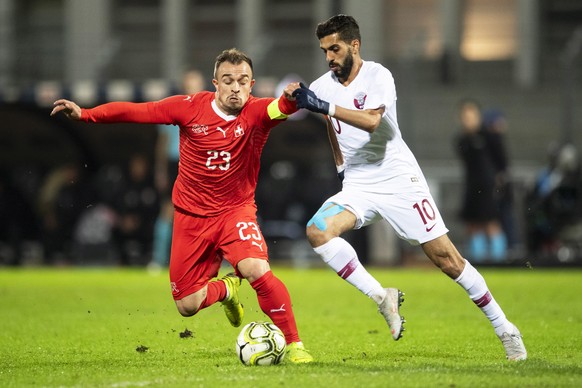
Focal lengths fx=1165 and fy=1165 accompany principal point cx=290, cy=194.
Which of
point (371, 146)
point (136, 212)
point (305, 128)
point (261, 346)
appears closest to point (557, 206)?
point (305, 128)

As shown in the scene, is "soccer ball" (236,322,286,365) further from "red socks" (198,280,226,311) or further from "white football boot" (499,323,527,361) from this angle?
"white football boot" (499,323,527,361)

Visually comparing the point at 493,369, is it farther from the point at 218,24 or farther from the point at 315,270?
the point at 218,24

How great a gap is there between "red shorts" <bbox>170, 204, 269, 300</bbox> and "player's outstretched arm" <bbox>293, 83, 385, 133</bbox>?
1.11m

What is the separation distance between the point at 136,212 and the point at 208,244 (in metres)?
12.9

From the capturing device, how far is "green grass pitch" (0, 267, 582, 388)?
6965mm

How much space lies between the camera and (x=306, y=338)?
9547 millimetres

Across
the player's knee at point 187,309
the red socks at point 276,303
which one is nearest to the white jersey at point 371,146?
the red socks at point 276,303

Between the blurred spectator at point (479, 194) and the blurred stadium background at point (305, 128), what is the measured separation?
0.61 metres

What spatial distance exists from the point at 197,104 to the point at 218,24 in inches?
903

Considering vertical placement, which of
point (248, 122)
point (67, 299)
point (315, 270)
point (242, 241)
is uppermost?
point (248, 122)

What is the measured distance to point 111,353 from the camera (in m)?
8.52

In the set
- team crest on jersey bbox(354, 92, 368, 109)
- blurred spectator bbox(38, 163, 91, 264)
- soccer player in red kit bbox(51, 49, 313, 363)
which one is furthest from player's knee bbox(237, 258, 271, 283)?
blurred spectator bbox(38, 163, 91, 264)

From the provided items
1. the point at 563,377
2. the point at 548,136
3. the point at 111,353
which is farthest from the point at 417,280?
the point at 563,377

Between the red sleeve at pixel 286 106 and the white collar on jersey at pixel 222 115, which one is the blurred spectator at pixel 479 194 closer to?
the white collar on jersey at pixel 222 115
